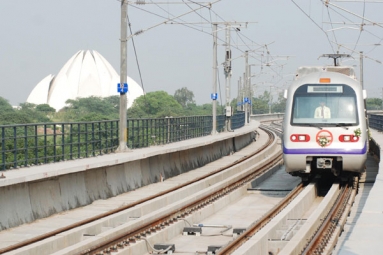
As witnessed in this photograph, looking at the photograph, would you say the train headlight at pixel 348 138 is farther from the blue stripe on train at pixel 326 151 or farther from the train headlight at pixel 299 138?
the train headlight at pixel 299 138

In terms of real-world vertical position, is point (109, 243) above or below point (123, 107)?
below

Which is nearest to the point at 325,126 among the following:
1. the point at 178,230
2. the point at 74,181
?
the point at 178,230

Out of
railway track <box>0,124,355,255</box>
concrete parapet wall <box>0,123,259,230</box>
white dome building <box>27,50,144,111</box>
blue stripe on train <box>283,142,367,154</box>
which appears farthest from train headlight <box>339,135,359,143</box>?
white dome building <box>27,50,144,111</box>

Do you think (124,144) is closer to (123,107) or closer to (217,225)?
(123,107)

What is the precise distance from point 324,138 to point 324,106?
3.02 ft

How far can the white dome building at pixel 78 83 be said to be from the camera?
17025 cm

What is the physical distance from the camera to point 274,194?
957 inches

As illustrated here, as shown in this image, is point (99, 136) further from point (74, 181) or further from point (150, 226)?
point (150, 226)

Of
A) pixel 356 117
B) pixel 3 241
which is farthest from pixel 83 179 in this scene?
pixel 356 117

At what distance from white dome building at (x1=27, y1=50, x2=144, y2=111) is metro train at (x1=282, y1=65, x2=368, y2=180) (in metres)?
148

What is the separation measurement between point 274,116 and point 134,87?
62803 millimetres

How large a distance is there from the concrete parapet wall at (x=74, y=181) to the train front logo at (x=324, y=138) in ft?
17.9

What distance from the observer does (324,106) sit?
2106 centimetres

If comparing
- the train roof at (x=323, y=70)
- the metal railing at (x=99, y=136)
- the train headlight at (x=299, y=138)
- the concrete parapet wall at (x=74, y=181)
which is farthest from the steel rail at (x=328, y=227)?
the metal railing at (x=99, y=136)
